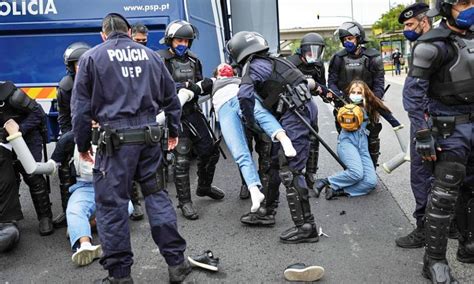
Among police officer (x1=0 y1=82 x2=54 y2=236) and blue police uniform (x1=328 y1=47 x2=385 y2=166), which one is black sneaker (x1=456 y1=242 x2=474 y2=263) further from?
police officer (x1=0 y1=82 x2=54 y2=236)

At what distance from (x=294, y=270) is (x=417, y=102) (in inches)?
58.8

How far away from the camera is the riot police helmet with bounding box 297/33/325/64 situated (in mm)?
5998

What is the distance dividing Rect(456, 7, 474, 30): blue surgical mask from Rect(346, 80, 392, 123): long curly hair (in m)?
2.66

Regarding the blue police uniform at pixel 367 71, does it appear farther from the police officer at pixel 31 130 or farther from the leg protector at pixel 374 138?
the police officer at pixel 31 130

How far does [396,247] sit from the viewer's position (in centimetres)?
420

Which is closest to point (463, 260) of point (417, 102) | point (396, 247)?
point (396, 247)

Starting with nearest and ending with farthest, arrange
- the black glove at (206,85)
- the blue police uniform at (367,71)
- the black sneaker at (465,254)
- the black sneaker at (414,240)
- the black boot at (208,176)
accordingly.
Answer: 1. the black sneaker at (465,254)
2. the black sneaker at (414,240)
3. the black glove at (206,85)
4. the black boot at (208,176)
5. the blue police uniform at (367,71)

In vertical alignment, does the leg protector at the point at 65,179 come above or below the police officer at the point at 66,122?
below

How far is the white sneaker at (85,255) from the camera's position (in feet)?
13.1

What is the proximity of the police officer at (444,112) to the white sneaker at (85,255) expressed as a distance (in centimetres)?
255

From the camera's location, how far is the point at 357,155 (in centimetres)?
584

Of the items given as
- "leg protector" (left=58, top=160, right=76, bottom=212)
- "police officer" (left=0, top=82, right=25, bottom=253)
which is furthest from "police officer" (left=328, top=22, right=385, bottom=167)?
"police officer" (left=0, top=82, right=25, bottom=253)

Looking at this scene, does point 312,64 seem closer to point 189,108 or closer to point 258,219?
point 189,108

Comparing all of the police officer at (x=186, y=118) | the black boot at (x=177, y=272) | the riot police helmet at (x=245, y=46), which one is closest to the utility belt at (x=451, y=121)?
the riot police helmet at (x=245, y=46)
